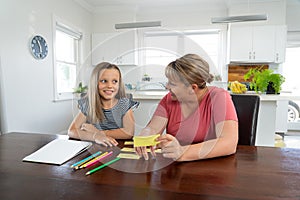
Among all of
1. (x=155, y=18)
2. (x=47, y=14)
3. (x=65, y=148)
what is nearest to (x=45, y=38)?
(x=47, y=14)

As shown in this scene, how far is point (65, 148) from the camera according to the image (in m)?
0.96

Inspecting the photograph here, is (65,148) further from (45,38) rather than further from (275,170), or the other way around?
(45,38)

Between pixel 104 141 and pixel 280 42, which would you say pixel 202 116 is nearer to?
pixel 104 141

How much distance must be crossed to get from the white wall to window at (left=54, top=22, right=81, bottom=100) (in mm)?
127

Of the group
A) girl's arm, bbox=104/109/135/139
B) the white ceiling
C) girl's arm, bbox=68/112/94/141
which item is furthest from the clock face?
girl's arm, bbox=104/109/135/139

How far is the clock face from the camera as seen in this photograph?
2.82 m

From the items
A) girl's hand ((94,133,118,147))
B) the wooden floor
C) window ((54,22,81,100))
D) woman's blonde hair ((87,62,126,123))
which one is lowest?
the wooden floor

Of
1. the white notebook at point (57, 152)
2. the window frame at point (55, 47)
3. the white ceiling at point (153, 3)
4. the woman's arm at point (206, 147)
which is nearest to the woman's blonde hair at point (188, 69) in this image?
the woman's arm at point (206, 147)

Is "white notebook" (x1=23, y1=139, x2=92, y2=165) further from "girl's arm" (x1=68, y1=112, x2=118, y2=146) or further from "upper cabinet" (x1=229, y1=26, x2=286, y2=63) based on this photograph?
"upper cabinet" (x1=229, y1=26, x2=286, y2=63)

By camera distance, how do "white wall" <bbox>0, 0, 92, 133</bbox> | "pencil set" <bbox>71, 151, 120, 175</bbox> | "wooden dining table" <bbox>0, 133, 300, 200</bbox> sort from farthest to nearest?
"white wall" <bbox>0, 0, 92, 133</bbox> < "pencil set" <bbox>71, 151, 120, 175</bbox> < "wooden dining table" <bbox>0, 133, 300, 200</bbox>

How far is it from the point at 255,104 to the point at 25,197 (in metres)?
1.16

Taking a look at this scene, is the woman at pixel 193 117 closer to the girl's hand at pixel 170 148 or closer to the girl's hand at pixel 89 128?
the girl's hand at pixel 170 148

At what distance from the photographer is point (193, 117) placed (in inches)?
42.8

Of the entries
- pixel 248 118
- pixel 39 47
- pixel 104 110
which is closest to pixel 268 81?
pixel 248 118
